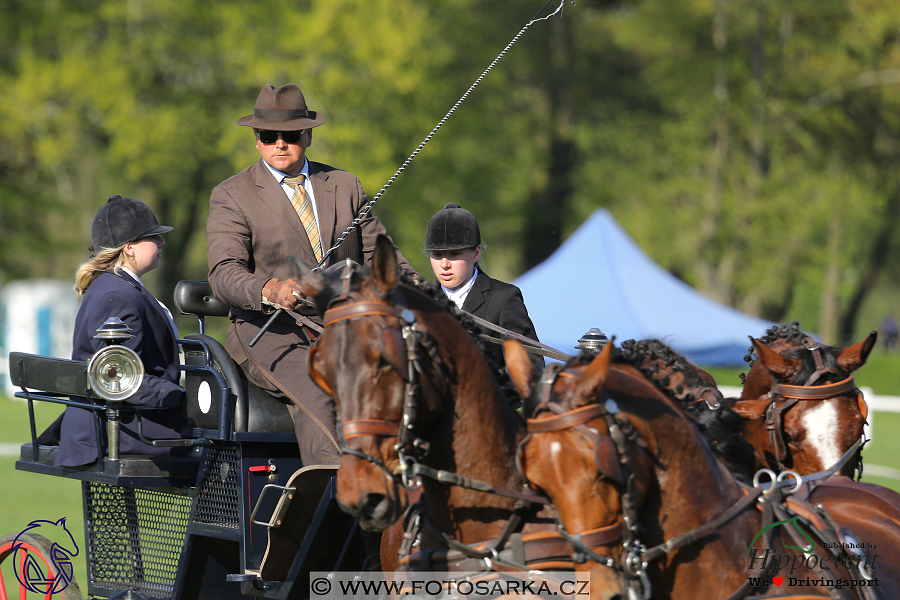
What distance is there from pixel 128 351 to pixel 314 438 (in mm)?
826

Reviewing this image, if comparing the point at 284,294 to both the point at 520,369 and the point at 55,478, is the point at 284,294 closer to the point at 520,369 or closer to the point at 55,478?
the point at 520,369

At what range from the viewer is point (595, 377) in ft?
9.17

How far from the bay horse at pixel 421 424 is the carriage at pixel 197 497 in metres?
0.88

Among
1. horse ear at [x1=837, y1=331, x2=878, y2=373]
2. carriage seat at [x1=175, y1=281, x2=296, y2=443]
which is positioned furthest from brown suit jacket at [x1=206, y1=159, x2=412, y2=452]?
horse ear at [x1=837, y1=331, x2=878, y2=373]

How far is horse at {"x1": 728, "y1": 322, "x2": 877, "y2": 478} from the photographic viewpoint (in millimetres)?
3947

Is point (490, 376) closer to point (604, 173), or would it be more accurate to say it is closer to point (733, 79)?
point (733, 79)

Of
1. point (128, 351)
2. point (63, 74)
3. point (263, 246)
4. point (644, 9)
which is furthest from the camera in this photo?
point (644, 9)

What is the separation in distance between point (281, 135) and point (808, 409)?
2527mm

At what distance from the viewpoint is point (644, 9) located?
92.1 feet

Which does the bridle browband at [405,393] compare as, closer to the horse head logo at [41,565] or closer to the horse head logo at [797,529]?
the horse head logo at [797,529]

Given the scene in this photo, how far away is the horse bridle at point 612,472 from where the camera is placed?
108 inches

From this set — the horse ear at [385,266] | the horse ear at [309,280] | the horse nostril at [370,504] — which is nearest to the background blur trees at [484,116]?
the horse ear at [309,280]

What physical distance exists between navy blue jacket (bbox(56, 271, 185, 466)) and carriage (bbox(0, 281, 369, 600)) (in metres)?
0.08

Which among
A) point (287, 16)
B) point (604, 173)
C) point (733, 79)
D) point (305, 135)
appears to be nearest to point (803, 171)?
point (733, 79)
